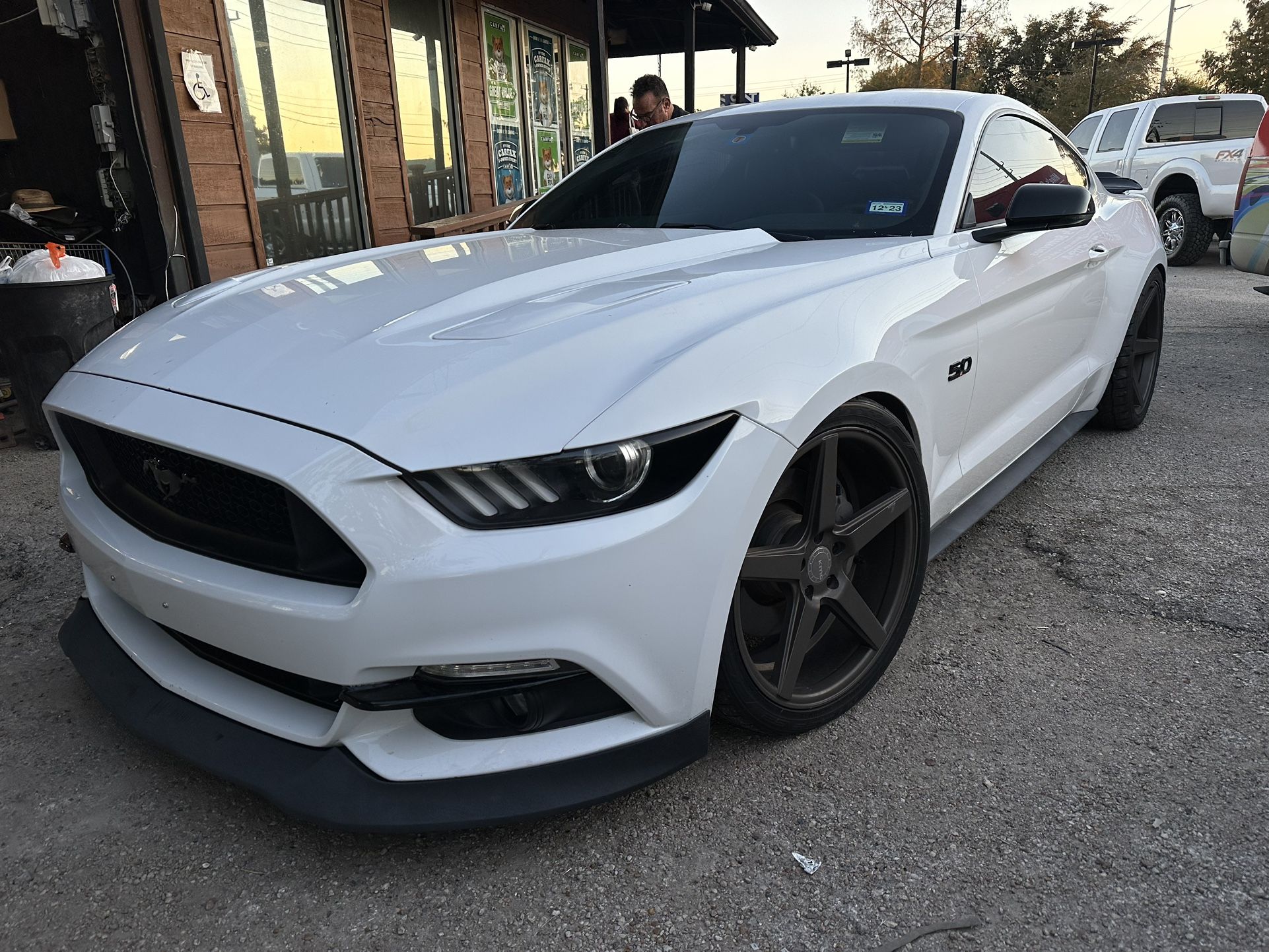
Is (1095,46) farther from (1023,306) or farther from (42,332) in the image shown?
(42,332)

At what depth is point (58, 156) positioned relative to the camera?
223 inches

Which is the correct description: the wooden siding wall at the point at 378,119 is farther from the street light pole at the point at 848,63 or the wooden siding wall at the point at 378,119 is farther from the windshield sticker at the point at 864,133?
the street light pole at the point at 848,63

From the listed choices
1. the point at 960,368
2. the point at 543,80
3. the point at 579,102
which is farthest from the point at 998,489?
the point at 579,102

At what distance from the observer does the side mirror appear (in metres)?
2.50

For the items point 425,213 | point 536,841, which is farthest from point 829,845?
point 425,213

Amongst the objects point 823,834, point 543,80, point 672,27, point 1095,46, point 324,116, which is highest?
point 1095,46

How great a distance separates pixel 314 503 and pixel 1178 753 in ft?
6.08

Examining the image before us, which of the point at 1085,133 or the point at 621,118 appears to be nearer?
the point at 621,118

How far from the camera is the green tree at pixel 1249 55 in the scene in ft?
100.0

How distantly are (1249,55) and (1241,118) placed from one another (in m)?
27.2

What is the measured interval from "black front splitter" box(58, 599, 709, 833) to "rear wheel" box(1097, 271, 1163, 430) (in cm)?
325

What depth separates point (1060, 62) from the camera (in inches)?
1661

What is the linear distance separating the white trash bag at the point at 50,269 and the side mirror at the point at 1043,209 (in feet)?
13.0

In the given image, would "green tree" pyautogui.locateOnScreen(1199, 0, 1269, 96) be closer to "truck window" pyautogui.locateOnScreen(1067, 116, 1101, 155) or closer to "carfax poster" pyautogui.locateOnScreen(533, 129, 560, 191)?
"truck window" pyautogui.locateOnScreen(1067, 116, 1101, 155)
